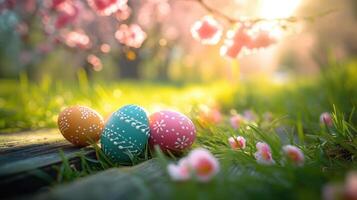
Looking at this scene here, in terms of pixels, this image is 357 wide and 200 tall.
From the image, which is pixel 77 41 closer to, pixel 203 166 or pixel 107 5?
pixel 107 5

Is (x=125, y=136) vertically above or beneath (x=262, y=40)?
beneath

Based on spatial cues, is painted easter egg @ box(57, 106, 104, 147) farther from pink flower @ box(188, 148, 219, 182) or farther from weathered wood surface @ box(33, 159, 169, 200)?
pink flower @ box(188, 148, 219, 182)

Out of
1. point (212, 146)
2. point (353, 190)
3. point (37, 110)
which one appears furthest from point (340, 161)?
point (37, 110)

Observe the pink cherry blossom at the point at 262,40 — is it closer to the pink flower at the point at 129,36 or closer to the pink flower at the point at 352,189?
the pink flower at the point at 129,36

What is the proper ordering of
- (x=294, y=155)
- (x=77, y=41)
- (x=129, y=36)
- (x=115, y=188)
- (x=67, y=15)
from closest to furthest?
1. (x=115, y=188)
2. (x=294, y=155)
3. (x=129, y=36)
4. (x=67, y=15)
5. (x=77, y=41)

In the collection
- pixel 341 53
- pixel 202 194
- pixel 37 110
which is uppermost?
pixel 202 194

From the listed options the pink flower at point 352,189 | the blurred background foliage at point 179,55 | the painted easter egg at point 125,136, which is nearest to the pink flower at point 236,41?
the painted easter egg at point 125,136

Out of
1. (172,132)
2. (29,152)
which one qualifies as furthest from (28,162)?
(172,132)

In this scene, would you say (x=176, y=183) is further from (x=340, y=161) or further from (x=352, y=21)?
(x=352, y=21)
